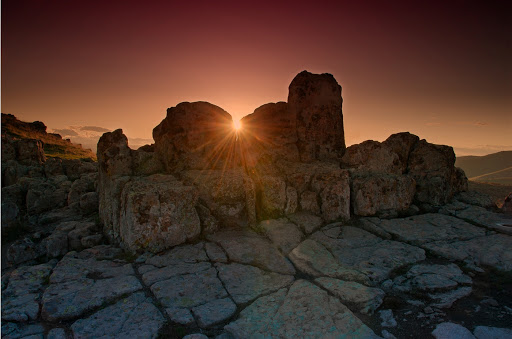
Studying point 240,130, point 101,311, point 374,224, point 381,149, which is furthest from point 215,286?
point 381,149

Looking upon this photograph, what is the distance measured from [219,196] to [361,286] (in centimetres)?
456

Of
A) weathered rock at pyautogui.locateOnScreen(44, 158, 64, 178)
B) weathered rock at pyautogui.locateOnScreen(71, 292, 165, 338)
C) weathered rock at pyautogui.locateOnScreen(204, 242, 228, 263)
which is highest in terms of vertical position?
weathered rock at pyautogui.locateOnScreen(44, 158, 64, 178)

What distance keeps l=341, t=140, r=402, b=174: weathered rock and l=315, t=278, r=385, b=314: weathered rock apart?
548 cm

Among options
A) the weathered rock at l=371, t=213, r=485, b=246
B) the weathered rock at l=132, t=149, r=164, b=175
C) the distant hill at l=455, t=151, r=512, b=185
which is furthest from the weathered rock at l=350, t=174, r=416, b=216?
the distant hill at l=455, t=151, r=512, b=185

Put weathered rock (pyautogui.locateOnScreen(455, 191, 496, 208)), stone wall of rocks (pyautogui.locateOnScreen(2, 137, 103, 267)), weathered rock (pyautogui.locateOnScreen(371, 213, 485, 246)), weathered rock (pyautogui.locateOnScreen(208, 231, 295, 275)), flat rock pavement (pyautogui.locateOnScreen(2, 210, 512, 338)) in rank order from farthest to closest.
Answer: weathered rock (pyautogui.locateOnScreen(455, 191, 496, 208)) < stone wall of rocks (pyautogui.locateOnScreen(2, 137, 103, 267)) < weathered rock (pyautogui.locateOnScreen(371, 213, 485, 246)) < weathered rock (pyautogui.locateOnScreen(208, 231, 295, 275)) < flat rock pavement (pyautogui.locateOnScreen(2, 210, 512, 338))

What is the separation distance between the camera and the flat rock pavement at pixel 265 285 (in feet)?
14.1

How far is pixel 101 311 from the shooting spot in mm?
4645

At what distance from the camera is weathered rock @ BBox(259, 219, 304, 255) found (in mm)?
7170

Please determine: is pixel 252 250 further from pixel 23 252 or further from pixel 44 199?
pixel 44 199

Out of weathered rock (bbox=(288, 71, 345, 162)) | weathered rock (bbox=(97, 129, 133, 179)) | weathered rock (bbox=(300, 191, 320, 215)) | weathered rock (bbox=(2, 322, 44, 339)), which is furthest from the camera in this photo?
weathered rock (bbox=(288, 71, 345, 162))

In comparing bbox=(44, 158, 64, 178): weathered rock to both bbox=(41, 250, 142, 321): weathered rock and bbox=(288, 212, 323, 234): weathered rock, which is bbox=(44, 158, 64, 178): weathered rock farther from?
bbox=(288, 212, 323, 234): weathered rock

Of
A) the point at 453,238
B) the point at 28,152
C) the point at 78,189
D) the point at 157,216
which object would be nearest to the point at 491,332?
the point at 453,238

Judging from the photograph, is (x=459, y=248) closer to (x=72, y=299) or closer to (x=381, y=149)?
(x=381, y=149)

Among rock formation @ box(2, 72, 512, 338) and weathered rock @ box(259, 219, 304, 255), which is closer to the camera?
rock formation @ box(2, 72, 512, 338)
